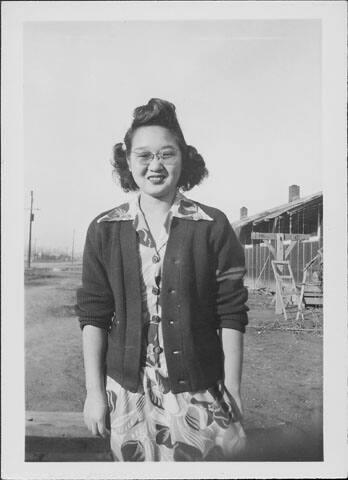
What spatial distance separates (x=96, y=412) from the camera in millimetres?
2162

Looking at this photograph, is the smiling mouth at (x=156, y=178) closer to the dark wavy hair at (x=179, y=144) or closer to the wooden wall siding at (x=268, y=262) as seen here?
the dark wavy hair at (x=179, y=144)

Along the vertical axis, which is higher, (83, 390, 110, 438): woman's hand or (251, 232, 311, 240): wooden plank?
(251, 232, 311, 240): wooden plank

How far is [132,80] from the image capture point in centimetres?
222

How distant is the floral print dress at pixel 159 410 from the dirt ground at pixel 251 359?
154 millimetres

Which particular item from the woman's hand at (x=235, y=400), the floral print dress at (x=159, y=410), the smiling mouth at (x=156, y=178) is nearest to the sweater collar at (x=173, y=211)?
the floral print dress at (x=159, y=410)

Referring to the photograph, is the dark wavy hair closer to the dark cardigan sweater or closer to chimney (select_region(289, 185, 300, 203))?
the dark cardigan sweater

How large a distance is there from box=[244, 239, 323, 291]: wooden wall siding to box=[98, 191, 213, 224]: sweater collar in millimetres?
277

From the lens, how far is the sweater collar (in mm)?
2166

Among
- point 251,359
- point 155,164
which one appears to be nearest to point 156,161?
point 155,164

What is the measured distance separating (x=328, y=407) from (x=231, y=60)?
174 centimetres

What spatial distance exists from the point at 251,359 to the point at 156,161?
104cm

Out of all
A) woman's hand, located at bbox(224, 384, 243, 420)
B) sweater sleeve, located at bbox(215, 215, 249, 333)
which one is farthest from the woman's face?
woman's hand, located at bbox(224, 384, 243, 420)

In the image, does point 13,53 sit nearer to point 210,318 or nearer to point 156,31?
point 156,31

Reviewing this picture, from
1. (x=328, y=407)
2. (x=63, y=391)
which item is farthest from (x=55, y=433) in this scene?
(x=328, y=407)
